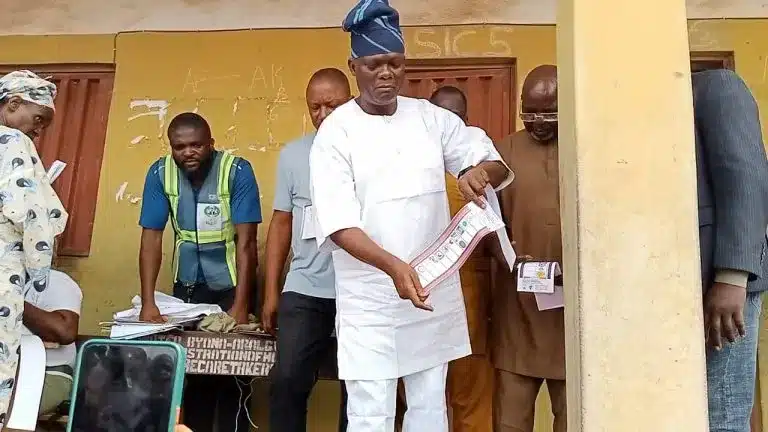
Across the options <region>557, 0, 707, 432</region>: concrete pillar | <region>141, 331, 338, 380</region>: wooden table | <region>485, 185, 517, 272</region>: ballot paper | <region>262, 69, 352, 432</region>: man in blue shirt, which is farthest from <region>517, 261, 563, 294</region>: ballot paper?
<region>141, 331, 338, 380</region>: wooden table

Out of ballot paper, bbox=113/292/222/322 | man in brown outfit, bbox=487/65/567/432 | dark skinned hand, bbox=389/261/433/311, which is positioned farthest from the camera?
ballot paper, bbox=113/292/222/322

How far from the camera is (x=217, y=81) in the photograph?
4.87 metres

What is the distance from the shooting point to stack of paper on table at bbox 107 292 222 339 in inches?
141

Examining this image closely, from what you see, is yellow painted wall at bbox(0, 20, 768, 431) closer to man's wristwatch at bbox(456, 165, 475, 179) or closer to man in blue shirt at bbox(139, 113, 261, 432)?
man in blue shirt at bbox(139, 113, 261, 432)

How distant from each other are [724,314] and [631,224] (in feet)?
1.47

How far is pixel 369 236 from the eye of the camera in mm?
2723

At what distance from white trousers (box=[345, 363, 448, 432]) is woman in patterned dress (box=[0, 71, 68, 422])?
4.10ft

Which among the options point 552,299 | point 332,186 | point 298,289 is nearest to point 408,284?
point 332,186

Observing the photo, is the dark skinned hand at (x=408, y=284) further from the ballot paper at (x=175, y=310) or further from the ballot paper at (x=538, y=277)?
the ballot paper at (x=175, y=310)

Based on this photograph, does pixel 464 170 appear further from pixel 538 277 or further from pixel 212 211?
pixel 212 211

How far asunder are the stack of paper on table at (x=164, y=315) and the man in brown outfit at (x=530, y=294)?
1.31m

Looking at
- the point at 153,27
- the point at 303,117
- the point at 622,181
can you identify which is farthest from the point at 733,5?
the point at 153,27

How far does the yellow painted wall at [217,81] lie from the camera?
4.66 meters

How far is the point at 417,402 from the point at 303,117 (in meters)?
2.38
